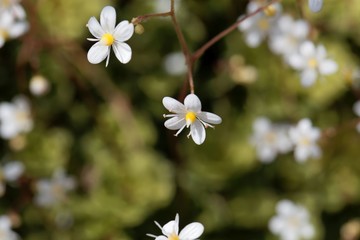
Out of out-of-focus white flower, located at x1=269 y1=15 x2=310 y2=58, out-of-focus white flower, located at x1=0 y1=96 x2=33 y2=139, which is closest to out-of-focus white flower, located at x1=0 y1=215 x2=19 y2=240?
out-of-focus white flower, located at x1=0 y1=96 x2=33 y2=139

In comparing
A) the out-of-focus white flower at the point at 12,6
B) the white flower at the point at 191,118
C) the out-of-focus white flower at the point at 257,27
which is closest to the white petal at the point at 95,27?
the white flower at the point at 191,118

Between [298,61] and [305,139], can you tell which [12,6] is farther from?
[305,139]

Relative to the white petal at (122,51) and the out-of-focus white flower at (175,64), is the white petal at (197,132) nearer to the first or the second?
the white petal at (122,51)

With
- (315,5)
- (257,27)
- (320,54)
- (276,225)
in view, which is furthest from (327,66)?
(276,225)

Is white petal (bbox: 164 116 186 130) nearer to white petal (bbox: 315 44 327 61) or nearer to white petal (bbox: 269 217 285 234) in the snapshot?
white petal (bbox: 315 44 327 61)

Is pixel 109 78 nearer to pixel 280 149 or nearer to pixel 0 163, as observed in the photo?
pixel 0 163
